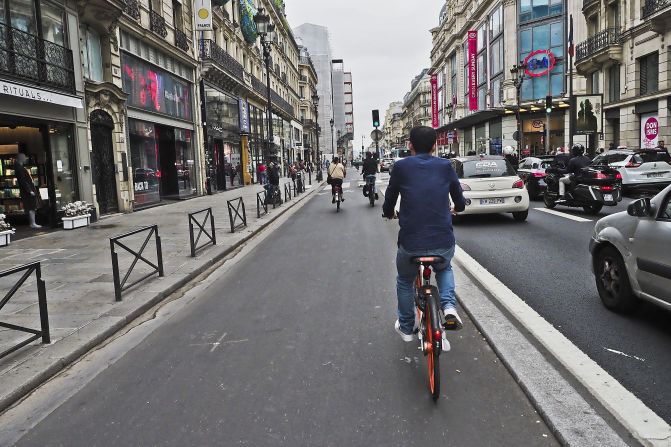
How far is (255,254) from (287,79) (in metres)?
49.0

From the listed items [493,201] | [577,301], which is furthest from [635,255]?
[493,201]

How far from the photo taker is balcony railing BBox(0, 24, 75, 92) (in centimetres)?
1177

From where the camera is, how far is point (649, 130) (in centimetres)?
2591

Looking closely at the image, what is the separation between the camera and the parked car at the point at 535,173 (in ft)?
55.9

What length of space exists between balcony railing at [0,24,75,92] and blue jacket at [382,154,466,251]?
36.4 feet

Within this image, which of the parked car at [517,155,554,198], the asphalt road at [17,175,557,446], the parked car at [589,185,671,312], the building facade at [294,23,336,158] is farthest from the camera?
the building facade at [294,23,336,158]

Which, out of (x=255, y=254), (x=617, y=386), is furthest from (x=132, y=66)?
(x=617, y=386)

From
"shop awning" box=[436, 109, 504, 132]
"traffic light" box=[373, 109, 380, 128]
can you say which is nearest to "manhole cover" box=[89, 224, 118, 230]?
"traffic light" box=[373, 109, 380, 128]

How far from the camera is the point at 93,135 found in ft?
52.0

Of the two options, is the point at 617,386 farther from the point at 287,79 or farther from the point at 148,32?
the point at 287,79

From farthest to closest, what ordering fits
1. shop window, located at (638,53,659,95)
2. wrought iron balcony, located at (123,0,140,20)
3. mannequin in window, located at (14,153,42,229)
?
shop window, located at (638,53,659,95) → wrought iron balcony, located at (123,0,140,20) → mannequin in window, located at (14,153,42,229)

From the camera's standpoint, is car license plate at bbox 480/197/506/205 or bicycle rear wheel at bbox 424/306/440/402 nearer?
bicycle rear wheel at bbox 424/306/440/402

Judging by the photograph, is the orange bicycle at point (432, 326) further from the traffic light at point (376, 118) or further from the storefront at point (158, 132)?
the traffic light at point (376, 118)

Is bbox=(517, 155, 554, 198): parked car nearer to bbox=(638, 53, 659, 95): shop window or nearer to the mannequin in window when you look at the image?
bbox=(638, 53, 659, 95): shop window
